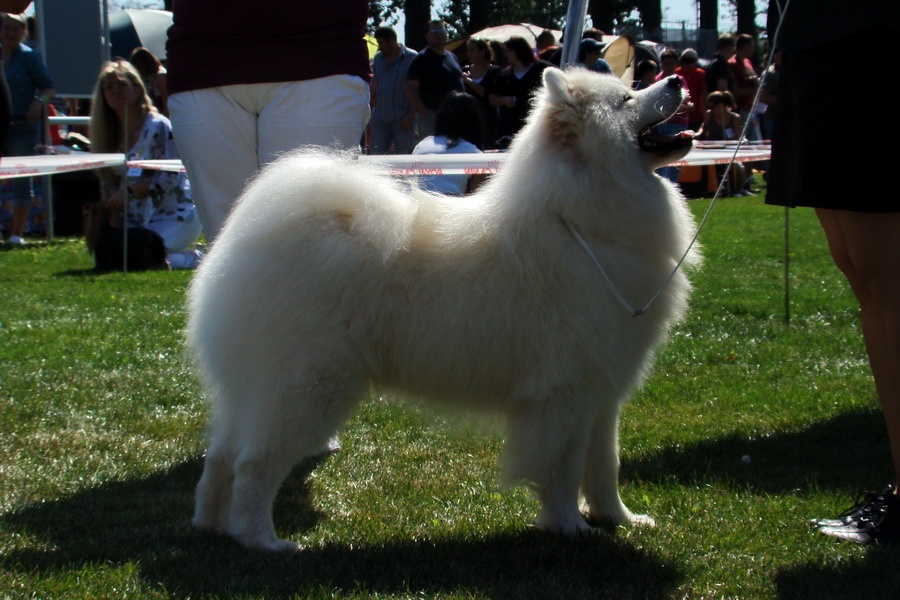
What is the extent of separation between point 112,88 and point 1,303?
2293 millimetres

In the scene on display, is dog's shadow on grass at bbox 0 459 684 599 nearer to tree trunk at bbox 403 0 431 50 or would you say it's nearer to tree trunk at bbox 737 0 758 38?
tree trunk at bbox 403 0 431 50

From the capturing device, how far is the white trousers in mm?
3836

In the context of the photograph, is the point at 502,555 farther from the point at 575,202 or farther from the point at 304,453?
the point at 575,202

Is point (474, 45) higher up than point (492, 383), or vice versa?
point (474, 45)

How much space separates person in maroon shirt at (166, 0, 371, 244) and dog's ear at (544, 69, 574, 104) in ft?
3.40

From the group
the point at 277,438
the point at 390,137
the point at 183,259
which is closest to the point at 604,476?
the point at 277,438

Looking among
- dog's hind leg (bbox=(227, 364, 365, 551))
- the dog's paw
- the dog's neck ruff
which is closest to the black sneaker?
the dog's paw

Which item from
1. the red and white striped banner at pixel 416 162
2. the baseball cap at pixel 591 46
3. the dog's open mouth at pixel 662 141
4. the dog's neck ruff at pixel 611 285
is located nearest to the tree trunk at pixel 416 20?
the baseball cap at pixel 591 46

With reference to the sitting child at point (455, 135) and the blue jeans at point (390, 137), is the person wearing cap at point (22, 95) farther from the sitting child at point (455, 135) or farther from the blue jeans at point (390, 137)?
the sitting child at point (455, 135)

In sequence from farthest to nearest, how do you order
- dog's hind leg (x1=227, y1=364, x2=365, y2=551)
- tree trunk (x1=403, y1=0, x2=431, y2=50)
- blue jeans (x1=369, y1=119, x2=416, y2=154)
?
tree trunk (x1=403, y1=0, x2=431, y2=50) < blue jeans (x1=369, y1=119, x2=416, y2=154) < dog's hind leg (x1=227, y1=364, x2=365, y2=551)

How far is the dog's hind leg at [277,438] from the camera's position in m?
2.90

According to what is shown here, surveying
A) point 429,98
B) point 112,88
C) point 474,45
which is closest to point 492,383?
point 112,88

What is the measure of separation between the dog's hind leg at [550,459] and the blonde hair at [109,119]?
6.79m

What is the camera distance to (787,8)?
2.97 meters
